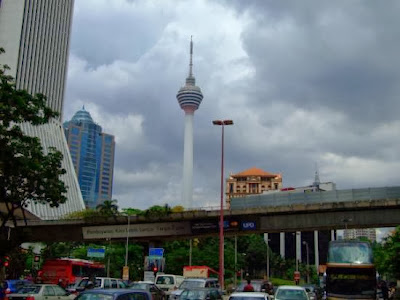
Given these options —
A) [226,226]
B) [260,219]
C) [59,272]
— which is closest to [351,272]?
[260,219]

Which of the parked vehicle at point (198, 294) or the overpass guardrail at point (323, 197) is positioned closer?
the parked vehicle at point (198, 294)

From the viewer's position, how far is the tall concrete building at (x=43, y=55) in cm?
9631

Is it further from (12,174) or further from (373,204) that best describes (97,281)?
(373,204)

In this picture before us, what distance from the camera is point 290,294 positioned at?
68.1 feet

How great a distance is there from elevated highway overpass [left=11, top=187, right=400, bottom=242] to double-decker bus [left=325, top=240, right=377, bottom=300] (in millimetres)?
17034

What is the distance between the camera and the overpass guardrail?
41.8 m

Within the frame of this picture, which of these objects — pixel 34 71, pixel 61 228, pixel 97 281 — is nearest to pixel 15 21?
pixel 34 71

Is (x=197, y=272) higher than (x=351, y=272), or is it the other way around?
(x=351, y=272)

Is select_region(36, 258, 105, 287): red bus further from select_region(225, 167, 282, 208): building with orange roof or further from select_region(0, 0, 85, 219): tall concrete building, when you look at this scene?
select_region(225, 167, 282, 208): building with orange roof

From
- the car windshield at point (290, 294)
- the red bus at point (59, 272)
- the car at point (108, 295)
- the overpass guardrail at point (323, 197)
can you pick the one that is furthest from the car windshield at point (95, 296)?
the overpass guardrail at point (323, 197)

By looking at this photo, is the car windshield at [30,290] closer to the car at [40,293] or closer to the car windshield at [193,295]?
the car at [40,293]

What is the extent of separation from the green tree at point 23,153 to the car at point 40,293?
5639 millimetres

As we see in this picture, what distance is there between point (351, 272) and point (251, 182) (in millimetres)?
157413

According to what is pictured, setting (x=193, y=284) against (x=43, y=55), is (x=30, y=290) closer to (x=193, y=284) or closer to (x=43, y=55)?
(x=193, y=284)
